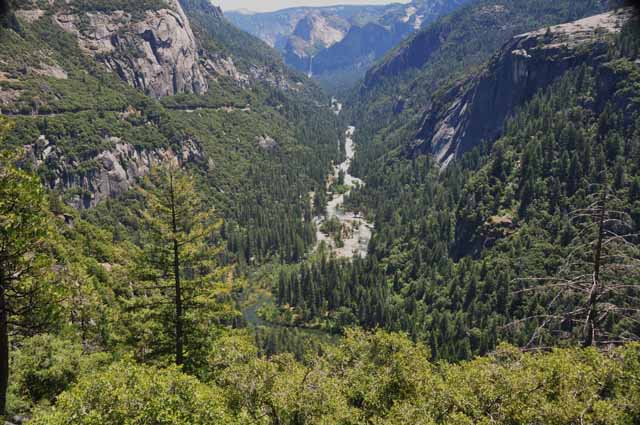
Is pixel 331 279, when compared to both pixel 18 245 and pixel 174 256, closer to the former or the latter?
pixel 174 256

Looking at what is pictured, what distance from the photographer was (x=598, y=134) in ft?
476

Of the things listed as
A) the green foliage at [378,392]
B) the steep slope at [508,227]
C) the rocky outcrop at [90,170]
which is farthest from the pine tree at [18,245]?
the rocky outcrop at [90,170]

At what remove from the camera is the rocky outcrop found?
14925 cm

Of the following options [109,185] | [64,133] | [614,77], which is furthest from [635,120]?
[64,133]

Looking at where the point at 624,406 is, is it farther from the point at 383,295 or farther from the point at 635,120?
the point at 635,120

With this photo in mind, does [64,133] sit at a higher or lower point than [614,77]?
lower

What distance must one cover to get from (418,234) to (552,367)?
147m

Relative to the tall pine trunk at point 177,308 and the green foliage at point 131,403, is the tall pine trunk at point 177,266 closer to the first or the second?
the tall pine trunk at point 177,308

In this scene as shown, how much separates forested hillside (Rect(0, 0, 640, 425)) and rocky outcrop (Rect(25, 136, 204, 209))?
792 mm

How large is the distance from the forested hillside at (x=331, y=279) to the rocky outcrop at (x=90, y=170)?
31.2 inches

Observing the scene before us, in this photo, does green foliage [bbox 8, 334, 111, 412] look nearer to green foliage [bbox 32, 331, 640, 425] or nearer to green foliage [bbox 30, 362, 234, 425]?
green foliage [bbox 32, 331, 640, 425]

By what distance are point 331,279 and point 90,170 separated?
9983 centimetres

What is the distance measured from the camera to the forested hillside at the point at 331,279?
22422 millimetres

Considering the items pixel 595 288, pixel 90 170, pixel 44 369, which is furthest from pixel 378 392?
pixel 90 170
